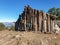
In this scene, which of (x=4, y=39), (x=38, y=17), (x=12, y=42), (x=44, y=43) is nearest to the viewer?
(x=44, y=43)

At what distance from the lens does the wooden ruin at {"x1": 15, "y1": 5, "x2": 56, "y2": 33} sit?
818 inches

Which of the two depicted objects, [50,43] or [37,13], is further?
[37,13]

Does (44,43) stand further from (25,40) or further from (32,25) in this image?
(32,25)

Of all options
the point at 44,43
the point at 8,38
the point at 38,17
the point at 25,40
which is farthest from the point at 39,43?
the point at 38,17

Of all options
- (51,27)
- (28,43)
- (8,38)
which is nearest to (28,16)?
(51,27)

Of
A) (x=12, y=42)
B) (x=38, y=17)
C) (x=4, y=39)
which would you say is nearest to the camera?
(x=12, y=42)

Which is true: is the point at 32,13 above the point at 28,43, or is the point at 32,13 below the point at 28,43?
above

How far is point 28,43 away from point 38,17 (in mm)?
10581

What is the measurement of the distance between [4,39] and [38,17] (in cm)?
949

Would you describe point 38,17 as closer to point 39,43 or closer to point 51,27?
point 51,27

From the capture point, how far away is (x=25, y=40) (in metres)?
11.1

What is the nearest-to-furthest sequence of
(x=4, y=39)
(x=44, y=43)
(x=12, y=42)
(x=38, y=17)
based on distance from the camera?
(x=44, y=43) < (x=12, y=42) < (x=4, y=39) < (x=38, y=17)

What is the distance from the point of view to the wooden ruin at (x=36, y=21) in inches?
818

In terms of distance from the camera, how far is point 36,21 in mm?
21141
